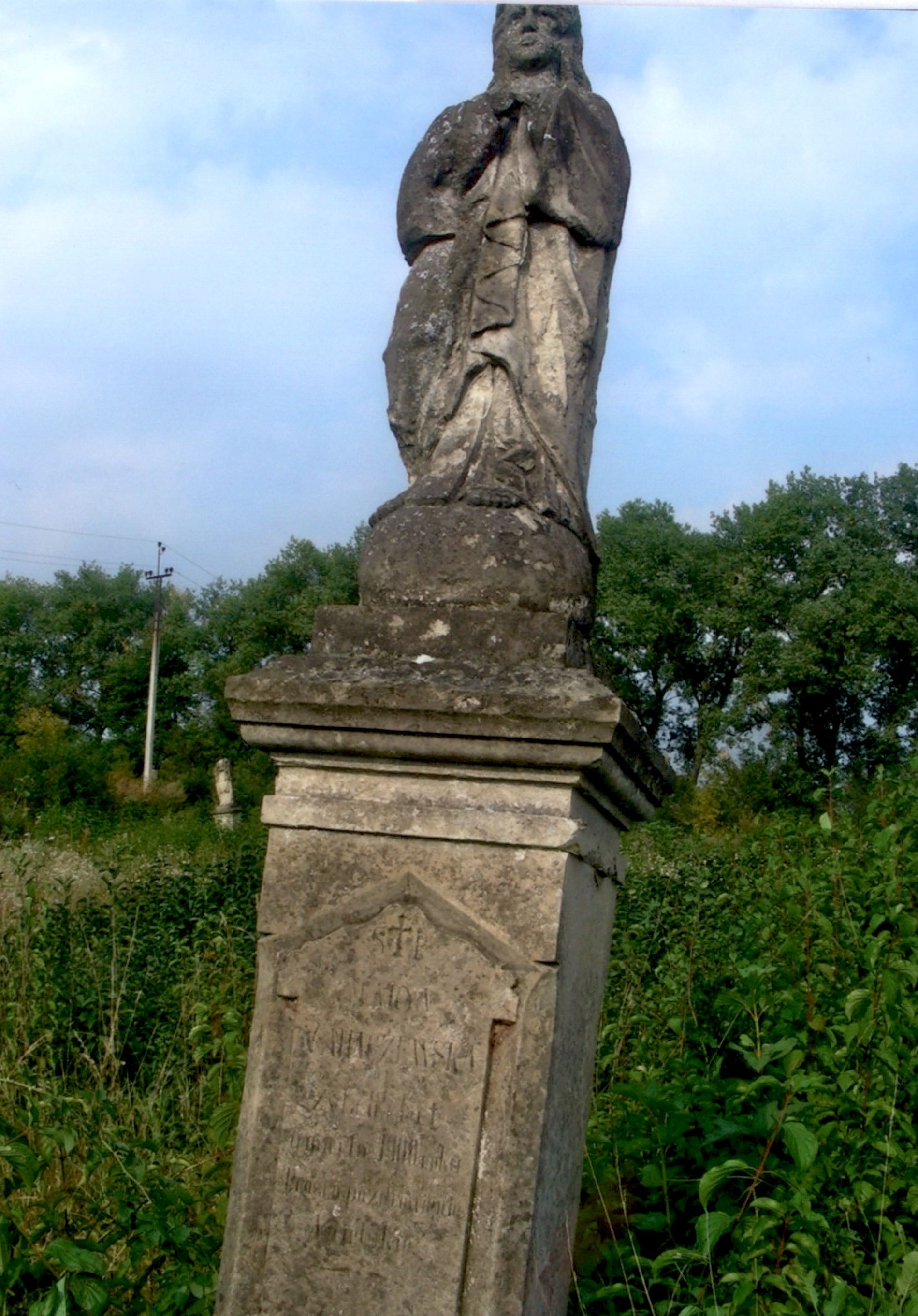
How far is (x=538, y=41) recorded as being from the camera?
3.58 m

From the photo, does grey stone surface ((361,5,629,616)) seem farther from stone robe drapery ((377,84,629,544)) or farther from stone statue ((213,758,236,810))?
stone statue ((213,758,236,810))

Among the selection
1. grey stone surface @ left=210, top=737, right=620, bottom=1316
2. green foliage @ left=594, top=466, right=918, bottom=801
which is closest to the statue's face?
grey stone surface @ left=210, top=737, right=620, bottom=1316

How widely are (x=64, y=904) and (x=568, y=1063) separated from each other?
176 inches

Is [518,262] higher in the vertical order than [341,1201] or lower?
higher

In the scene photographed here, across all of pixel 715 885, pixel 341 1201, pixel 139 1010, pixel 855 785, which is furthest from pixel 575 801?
pixel 855 785

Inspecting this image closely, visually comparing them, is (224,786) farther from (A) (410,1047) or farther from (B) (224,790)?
(A) (410,1047)

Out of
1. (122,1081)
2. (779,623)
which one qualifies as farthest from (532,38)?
(779,623)

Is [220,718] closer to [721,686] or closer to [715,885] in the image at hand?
[721,686]

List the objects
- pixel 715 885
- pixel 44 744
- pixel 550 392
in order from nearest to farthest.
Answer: pixel 550 392
pixel 715 885
pixel 44 744

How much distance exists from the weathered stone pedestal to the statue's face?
5.71 ft

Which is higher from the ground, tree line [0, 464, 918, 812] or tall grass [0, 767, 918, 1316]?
tree line [0, 464, 918, 812]

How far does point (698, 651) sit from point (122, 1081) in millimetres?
29150

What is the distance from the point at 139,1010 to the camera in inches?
251

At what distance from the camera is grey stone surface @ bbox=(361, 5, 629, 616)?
3.18 m
